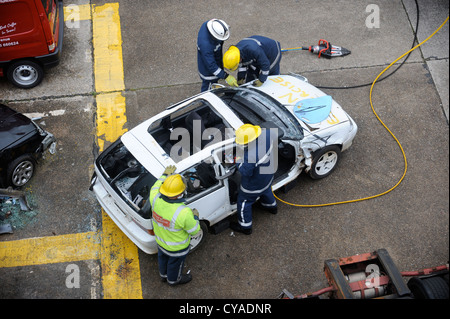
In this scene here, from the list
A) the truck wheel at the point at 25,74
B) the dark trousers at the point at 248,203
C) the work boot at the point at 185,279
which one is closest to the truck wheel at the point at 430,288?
the dark trousers at the point at 248,203

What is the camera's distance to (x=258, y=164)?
5.19 meters

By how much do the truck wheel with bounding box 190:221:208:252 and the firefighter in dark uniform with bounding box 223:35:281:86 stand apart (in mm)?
2322

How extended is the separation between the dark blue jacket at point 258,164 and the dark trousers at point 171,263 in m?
1.10

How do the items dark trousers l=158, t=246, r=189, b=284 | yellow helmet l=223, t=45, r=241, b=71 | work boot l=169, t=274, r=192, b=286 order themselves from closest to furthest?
dark trousers l=158, t=246, r=189, b=284, work boot l=169, t=274, r=192, b=286, yellow helmet l=223, t=45, r=241, b=71

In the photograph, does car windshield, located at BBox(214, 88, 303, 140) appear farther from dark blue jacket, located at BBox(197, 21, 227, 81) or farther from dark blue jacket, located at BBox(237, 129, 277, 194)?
dark blue jacket, located at BBox(197, 21, 227, 81)

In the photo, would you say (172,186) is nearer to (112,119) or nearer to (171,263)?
(171,263)

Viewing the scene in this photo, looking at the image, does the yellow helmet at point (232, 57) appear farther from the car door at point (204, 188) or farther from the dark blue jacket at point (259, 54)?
the car door at point (204, 188)

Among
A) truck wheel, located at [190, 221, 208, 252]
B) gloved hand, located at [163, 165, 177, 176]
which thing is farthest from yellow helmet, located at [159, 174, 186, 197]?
truck wheel, located at [190, 221, 208, 252]

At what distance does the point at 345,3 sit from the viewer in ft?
29.8

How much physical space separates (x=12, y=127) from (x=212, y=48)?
3136mm

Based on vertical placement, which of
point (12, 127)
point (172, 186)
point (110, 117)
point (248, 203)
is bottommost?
point (110, 117)

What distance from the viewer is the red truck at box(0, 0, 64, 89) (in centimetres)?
695

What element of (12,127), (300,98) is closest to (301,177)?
(300,98)
